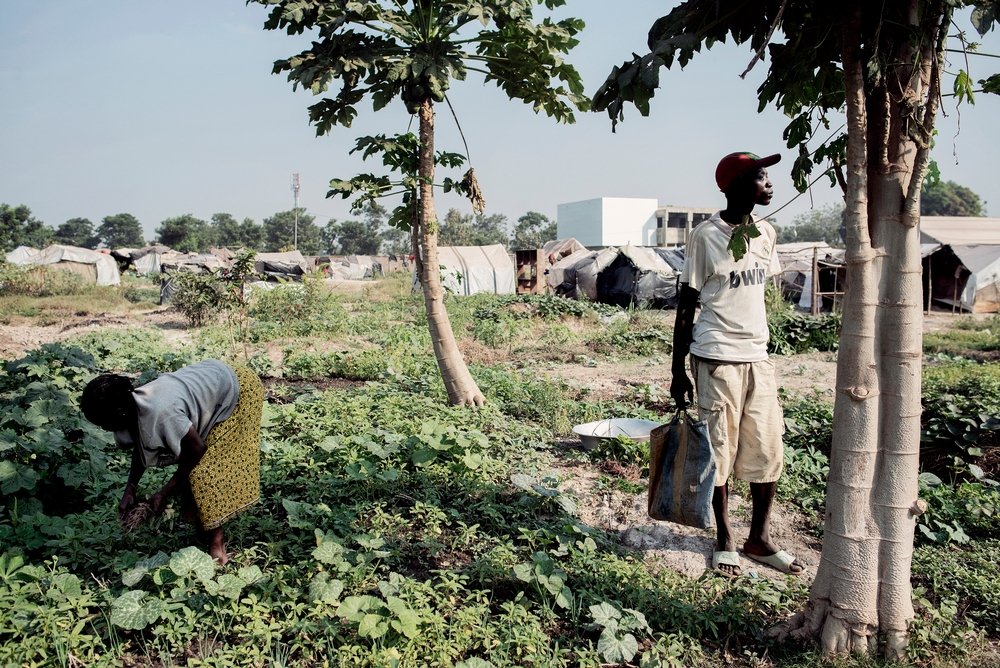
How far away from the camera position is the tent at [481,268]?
2378 centimetres

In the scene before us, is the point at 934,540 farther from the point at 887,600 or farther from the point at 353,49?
the point at 353,49

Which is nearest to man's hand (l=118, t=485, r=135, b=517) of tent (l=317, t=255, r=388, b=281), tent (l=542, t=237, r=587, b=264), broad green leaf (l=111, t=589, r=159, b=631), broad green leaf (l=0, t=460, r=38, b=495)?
broad green leaf (l=111, t=589, r=159, b=631)

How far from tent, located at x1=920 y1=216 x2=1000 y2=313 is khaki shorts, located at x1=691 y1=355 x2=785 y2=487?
1597 cm

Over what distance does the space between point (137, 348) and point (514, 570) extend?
803 cm

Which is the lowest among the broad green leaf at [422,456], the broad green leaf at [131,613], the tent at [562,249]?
the broad green leaf at [131,613]

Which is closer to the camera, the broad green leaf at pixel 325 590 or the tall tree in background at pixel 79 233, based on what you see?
the broad green leaf at pixel 325 590

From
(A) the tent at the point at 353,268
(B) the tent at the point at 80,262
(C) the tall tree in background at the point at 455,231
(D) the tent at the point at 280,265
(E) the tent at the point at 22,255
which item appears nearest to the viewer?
(B) the tent at the point at 80,262

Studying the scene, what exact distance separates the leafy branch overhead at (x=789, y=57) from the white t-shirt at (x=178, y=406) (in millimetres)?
2128

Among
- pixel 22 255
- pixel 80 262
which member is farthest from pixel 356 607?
pixel 22 255

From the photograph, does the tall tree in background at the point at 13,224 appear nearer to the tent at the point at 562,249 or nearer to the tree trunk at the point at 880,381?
the tent at the point at 562,249

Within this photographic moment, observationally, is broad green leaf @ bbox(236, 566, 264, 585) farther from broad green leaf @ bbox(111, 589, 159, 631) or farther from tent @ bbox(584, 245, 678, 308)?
tent @ bbox(584, 245, 678, 308)

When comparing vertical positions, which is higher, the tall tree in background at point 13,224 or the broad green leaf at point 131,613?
the tall tree in background at point 13,224

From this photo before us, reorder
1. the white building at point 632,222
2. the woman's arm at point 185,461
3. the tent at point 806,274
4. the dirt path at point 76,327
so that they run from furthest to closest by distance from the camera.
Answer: the white building at point 632,222, the tent at point 806,274, the dirt path at point 76,327, the woman's arm at point 185,461

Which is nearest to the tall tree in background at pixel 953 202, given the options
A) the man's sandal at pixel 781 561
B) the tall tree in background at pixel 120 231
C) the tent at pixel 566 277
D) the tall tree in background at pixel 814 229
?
the tall tree in background at pixel 814 229
